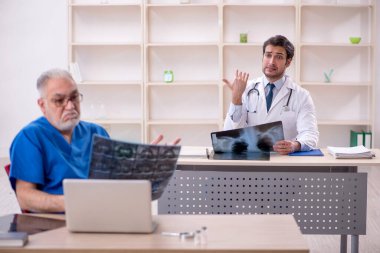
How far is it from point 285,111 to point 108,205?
2.31 metres

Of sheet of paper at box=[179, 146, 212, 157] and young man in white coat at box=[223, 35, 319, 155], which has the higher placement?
young man in white coat at box=[223, 35, 319, 155]

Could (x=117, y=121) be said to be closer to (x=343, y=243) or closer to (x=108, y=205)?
(x=343, y=243)

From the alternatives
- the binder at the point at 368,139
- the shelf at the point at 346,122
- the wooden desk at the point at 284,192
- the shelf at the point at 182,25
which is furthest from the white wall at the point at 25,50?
the wooden desk at the point at 284,192

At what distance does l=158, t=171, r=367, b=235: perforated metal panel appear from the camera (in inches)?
151

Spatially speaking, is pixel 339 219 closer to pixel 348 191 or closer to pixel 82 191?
pixel 348 191

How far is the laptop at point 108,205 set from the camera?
2164mm

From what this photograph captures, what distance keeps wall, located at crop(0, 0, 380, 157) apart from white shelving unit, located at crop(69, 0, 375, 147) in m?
0.26

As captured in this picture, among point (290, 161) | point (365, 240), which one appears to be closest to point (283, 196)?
point (290, 161)

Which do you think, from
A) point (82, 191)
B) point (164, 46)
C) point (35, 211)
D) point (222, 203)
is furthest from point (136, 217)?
point (164, 46)

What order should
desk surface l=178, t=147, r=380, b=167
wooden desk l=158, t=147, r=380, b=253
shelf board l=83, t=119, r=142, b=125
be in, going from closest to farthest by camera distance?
desk surface l=178, t=147, r=380, b=167 < wooden desk l=158, t=147, r=380, b=253 < shelf board l=83, t=119, r=142, b=125

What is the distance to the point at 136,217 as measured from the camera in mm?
2227

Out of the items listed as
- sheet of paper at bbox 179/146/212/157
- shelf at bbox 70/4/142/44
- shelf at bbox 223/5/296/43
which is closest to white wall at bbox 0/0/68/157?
shelf at bbox 70/4/142/44

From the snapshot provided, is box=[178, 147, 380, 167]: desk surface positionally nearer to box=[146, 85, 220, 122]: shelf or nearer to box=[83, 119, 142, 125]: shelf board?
box=[83, 119, 142, 125]: shelf board

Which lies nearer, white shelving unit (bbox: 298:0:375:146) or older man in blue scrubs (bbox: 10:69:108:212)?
older man in blue scrubs (bbox: 10:69:108:212)
